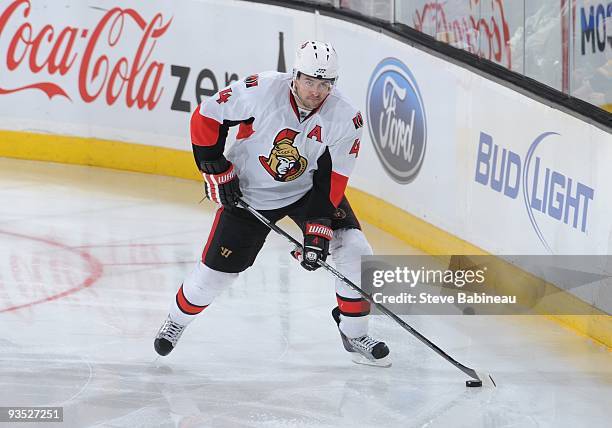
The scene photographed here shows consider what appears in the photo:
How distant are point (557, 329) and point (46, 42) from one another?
4.62 m

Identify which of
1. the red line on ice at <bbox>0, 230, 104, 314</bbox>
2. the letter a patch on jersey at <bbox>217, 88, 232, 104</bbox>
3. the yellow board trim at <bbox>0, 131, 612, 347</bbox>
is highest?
the letter a patch on jersey at <bbox>217, 88, 232, 104</bbox>

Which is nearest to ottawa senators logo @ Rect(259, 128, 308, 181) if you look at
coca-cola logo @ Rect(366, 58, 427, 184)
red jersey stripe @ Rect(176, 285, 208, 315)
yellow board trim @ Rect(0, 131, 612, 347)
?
red jersey stripe @ Rect(176, 285, 208, 315)

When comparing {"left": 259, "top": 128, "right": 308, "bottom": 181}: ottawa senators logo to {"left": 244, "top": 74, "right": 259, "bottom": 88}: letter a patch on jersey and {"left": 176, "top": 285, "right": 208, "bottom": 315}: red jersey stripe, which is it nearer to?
{"left": 244, "top": 74, "right": 259, "bottom": 88}: letter a patch on jersey

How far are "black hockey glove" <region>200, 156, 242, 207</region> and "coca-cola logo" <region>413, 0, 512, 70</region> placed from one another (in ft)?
6.50

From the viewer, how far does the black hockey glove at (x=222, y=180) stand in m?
4.19

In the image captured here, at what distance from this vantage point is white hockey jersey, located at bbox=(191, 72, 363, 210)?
4172 mm

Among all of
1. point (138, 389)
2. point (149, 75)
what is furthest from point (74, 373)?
point (149, 75)

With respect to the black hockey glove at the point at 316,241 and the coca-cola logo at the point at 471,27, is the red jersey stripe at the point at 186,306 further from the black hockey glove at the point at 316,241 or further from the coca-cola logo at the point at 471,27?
the coca-cola logo at the point at 471,27

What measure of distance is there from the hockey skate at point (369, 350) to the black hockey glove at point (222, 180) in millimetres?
701

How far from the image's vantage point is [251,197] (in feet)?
14.4

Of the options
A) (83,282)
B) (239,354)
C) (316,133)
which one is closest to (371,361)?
(239,354)

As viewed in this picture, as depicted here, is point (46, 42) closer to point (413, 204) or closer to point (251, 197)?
point (413, 204)

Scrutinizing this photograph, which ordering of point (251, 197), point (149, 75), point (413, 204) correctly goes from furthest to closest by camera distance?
point (149, 75), point (413, 204), point (251, 197)

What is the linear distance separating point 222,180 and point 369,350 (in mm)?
901
